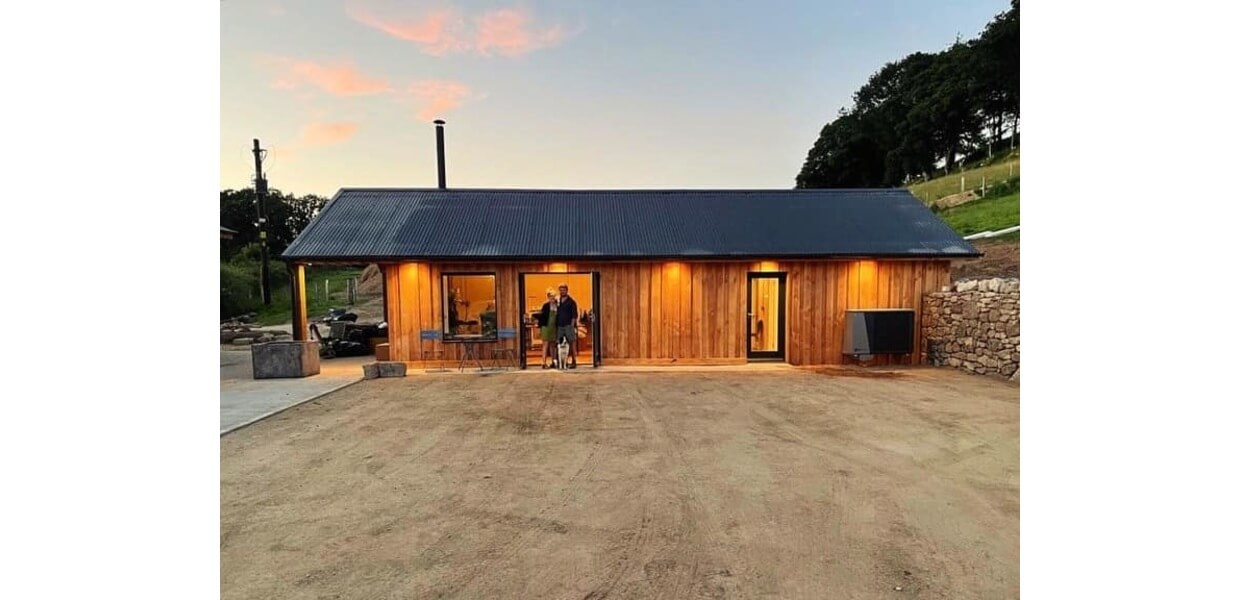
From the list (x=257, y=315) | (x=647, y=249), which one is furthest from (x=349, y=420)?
(x=257, y=315)

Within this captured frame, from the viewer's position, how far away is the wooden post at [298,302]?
9328mm

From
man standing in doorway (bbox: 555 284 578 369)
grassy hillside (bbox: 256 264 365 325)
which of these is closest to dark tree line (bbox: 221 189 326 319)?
grassy hillside (bbox: 256 264 365 325)

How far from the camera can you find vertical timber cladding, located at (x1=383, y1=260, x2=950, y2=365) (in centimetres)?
970

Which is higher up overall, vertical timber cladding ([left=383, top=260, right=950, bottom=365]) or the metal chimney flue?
the metal chimney flue

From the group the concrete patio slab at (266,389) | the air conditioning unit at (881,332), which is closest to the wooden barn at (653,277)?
the air conditioning unit at (881,332)

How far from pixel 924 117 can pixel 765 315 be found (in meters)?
44.0

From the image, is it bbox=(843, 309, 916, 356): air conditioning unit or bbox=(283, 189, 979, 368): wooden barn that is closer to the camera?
bbox=(283, 189, 979, 368): wooden barn

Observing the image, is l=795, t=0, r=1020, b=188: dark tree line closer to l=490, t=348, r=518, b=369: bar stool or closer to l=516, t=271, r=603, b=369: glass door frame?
l=516, t=271, r=603, b=369: glass door frame

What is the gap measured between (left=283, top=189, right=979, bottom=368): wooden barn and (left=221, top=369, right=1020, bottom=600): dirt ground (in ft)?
10.3

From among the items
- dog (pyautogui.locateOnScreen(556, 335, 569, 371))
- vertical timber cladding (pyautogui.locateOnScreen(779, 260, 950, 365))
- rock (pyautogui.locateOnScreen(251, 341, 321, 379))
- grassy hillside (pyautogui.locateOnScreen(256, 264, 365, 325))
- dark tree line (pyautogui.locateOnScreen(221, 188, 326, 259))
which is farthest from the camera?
dark tree line (pyautogui.locateOnScreen(221, 188, 326, 259))

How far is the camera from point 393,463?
4324 mm

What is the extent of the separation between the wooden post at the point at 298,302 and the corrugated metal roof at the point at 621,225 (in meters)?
0.48
